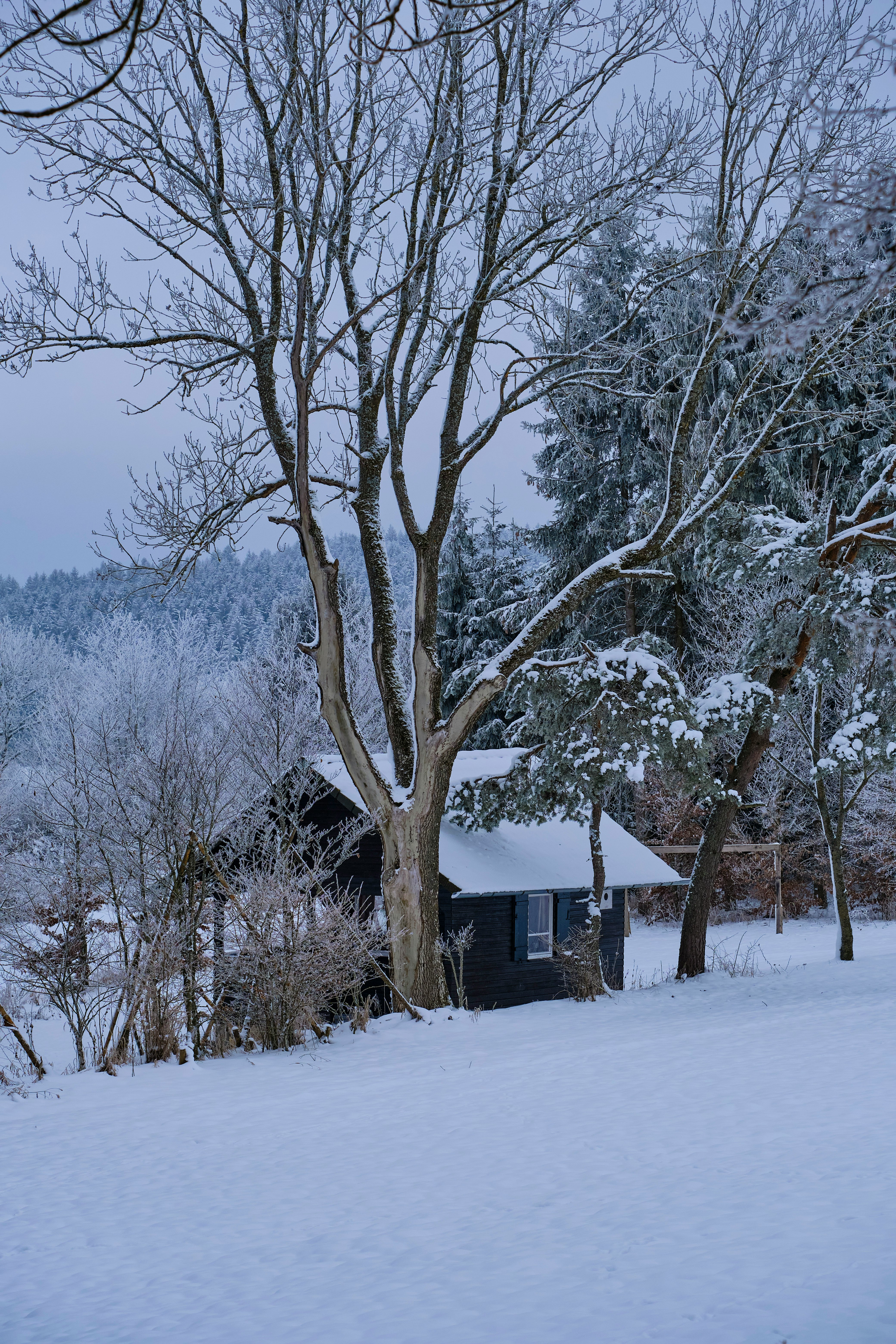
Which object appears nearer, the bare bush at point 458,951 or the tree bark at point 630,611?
the bare bush at point 458,951

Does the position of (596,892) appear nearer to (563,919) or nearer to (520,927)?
(520,927)

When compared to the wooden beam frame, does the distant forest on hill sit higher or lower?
higher

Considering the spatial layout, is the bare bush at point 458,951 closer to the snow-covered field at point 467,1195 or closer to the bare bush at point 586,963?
the bare bush at point 586,963

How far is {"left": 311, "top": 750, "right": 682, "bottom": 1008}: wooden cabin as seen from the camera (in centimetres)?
1436

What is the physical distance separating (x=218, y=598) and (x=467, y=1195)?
54111mm

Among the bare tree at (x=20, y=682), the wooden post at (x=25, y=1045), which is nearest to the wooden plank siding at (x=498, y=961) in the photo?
the wooden post at (x=25, y=1045)

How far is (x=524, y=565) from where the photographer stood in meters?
32.7

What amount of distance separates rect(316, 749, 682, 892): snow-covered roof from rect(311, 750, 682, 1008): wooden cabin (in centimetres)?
2

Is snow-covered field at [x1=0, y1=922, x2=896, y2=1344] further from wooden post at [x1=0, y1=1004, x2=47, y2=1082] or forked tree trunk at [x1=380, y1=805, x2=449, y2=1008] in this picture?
forked tree trunk at [x1=380, y1=805, x2=449, y2=1008]

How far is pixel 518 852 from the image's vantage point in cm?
1549

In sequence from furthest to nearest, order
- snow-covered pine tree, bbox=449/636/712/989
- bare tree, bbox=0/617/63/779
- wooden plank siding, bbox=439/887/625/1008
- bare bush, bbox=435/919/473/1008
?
bare tree, bbox=0/617/63/779, wooden plank siding, bbox=439/887/625/1008, snow-covered pine tree, bbox=449/636/712/989, bare bush, bbox=435/919/473/1008

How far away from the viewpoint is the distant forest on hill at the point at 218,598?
41.1 metres

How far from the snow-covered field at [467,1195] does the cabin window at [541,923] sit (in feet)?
15.5

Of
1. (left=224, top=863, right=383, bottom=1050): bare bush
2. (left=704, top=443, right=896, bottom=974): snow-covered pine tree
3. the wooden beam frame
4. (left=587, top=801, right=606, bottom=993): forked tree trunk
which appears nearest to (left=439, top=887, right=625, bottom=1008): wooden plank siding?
(left=587, top=801, right=606, bottom=993): forked tree trunk
